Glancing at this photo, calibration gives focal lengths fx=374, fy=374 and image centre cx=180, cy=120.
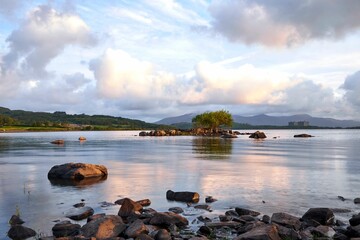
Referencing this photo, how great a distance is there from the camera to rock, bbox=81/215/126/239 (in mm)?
19016

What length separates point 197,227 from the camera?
22016mm

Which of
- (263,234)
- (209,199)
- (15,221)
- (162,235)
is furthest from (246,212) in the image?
(15,221)

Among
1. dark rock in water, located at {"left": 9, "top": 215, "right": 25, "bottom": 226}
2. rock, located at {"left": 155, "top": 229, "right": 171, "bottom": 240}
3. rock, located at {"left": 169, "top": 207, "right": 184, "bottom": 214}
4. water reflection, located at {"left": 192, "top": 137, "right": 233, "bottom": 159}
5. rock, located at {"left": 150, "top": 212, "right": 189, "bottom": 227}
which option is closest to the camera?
rock, located at {"left": 155, "top": 229, "right": 171, "bottom": 240}

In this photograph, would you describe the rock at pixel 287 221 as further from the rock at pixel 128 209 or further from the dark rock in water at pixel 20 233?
the dark rock in water at pixel 20 233

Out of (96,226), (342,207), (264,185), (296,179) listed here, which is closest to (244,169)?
(296,179)

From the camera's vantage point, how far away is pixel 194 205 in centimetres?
2848

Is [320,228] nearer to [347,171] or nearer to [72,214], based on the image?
[72,214]

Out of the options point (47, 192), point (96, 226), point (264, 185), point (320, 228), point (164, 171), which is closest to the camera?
point (96, 226)

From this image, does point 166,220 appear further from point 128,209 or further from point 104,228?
point 104,228

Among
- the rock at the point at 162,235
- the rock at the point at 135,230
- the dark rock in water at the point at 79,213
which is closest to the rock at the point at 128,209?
the dark rock in water at the point at 79,213

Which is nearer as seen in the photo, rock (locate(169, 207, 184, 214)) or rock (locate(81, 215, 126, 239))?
rock (locate(81, 215, 126, 239))

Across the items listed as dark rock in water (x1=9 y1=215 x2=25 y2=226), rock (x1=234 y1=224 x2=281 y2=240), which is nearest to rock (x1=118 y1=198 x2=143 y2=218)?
dark rock in water (x1=9 y1=215 x2=25 y2=226)

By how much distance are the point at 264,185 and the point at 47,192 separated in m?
21.1

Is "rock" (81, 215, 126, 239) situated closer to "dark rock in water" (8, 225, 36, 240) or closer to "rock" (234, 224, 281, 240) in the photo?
"dark rock in water" (8, 225, 36, 240)
